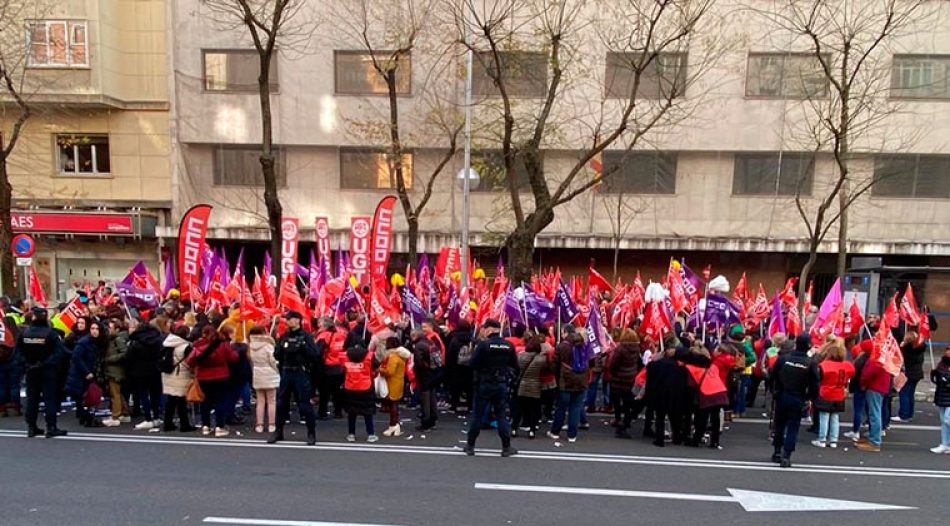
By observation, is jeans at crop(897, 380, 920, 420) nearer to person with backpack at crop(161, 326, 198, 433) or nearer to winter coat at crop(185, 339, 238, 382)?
winter coat at crop(185, 339, 238, 382)

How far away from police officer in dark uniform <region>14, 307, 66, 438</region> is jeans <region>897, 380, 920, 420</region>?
13.4m

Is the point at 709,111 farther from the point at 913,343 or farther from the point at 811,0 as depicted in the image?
the point at 913,343

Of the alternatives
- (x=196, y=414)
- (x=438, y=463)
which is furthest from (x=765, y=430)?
(x=196, y=414)

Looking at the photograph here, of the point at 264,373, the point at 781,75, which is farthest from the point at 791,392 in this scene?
the point at 781,75

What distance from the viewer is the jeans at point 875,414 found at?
8750 millimetres

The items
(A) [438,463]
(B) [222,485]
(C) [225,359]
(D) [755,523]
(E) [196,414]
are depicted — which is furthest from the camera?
(E) [196,414]

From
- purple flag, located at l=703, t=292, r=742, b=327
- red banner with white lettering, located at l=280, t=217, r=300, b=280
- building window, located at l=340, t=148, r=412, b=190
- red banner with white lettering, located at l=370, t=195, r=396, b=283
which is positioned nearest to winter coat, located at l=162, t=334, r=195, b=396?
red banner with white lettering, located at l=370, t=195, r=396, b=283

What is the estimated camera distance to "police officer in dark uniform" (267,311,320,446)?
820 centimetres

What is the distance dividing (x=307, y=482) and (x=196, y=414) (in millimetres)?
3873

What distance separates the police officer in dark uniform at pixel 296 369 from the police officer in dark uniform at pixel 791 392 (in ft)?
20.5

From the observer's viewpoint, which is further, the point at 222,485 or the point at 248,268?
the point at 248,268

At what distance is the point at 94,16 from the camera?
20078 mm

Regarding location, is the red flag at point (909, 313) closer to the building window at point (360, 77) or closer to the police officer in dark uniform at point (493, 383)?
the police officer in dark uniform at point (493, 383)

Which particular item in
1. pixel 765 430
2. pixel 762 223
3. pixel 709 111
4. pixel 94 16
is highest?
pixel 94 16
